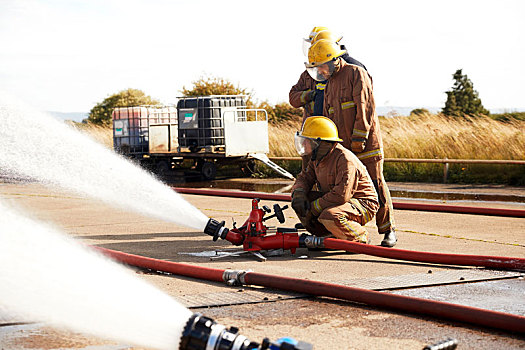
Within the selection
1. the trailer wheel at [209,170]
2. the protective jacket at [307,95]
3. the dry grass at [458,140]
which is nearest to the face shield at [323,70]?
the protective jacket at [307,95]

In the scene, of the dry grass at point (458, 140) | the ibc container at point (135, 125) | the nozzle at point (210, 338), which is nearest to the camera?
the nozzle at point (210, 338)

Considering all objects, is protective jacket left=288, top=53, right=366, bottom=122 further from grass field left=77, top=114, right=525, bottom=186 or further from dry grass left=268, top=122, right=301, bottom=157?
dry grass left=268, top=122, right=301, bottom=157

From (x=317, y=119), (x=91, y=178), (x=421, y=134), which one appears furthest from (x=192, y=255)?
(x=421, y=134)

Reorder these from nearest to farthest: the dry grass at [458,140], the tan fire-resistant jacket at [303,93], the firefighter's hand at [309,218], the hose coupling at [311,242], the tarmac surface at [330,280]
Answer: the tarmac surface at [330,280], the hose coupling at [311,242], the firefighter's hand at [309,218], the tan fire-resistant jacket at [303,93], the dry grass at [458,140]

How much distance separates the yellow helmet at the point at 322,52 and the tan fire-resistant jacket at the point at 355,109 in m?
0.19

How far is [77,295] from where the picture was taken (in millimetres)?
3133

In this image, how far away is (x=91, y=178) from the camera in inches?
348

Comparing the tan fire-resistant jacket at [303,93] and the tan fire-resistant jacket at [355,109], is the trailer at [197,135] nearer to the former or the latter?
the tan fire-resistant jacket at [303,93]

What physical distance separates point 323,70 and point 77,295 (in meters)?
3.98

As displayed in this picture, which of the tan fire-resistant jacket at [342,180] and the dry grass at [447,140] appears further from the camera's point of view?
the dry grass at [447,140]

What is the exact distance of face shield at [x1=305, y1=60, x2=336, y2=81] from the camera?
21.2 ft

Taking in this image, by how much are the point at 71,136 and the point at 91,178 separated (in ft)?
5.69

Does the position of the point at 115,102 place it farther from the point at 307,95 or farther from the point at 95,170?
the point at 307,95

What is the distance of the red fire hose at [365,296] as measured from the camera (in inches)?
141
